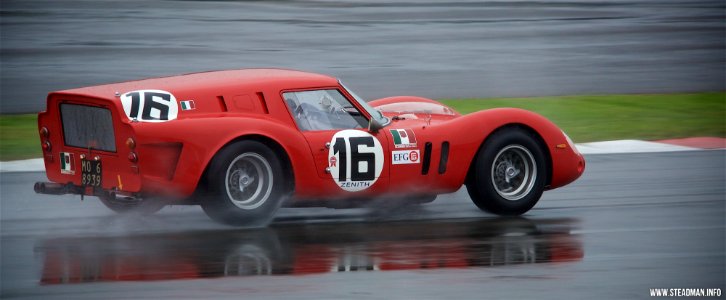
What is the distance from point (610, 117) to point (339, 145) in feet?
25.5

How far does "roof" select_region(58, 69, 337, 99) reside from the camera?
333 inches

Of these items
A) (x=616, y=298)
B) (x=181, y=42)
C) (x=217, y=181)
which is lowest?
(x=616, y=298)

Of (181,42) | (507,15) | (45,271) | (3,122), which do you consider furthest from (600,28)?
(45,271)

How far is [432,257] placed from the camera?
755 centimetres

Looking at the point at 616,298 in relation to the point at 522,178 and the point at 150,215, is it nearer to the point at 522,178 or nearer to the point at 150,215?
the point at 522,178

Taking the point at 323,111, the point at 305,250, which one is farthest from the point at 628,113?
the point at 305,250

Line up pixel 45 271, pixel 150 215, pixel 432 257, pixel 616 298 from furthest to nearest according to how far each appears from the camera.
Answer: pixel 150 215 < pixel 432 257 < pixel 45 271 < pixel 616 298

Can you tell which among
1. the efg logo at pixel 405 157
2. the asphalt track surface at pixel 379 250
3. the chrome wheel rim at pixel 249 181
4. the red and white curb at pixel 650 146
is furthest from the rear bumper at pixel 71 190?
the red and white curb at pixel 650 146

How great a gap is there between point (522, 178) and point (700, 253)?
1.87 m

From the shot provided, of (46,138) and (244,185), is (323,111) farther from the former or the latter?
(46,138)

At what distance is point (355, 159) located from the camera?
8719 millimetres

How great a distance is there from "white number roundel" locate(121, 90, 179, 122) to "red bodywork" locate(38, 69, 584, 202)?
53mm

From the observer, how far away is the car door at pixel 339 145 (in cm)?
864

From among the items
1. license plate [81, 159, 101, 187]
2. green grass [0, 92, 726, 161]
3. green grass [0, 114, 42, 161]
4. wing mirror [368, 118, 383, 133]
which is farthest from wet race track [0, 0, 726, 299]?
green grass [0, 114, 42, 161]
